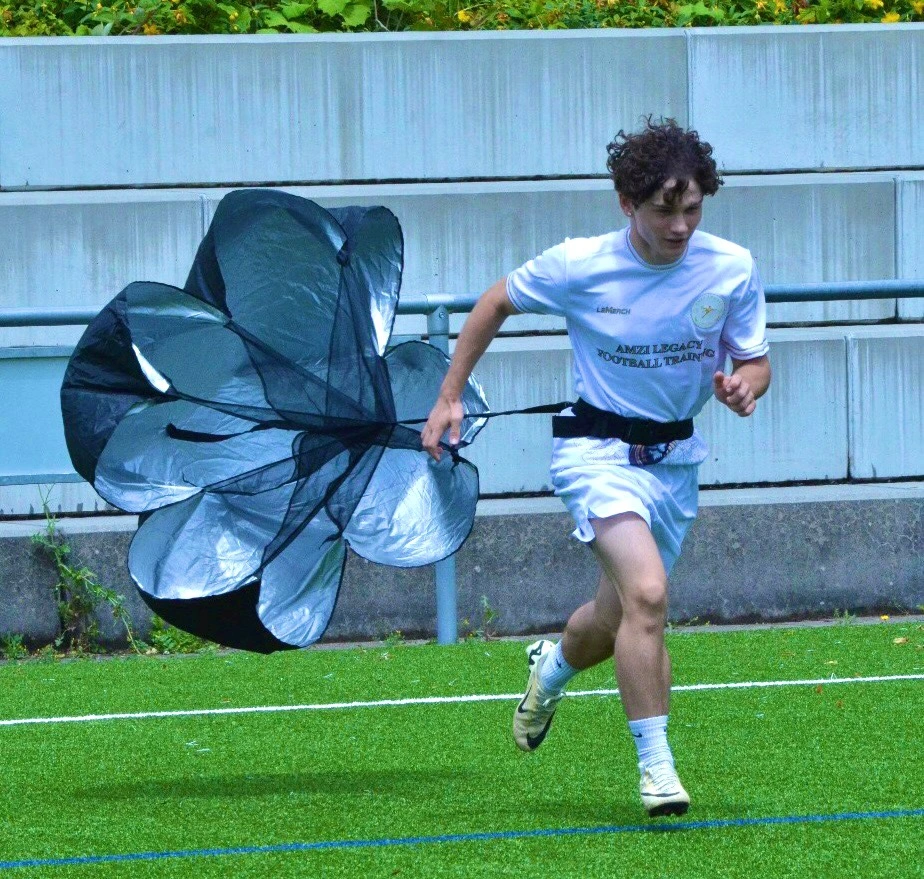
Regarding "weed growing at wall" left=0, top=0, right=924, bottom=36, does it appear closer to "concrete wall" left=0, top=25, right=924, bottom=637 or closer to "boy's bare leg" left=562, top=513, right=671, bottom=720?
"concrete wall" left=0, top=25, right=924, bottom=637

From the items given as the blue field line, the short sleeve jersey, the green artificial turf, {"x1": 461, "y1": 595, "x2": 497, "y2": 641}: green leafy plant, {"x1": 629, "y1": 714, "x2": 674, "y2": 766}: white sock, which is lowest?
{"x1": 461, "y1": 595, "x2": 497, "y2": 641}: green leafy plant

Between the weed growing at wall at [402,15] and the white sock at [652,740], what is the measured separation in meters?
7.67

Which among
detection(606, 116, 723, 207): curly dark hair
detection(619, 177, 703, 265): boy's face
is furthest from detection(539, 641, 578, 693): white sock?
detection(606, 116, 723, 207): curly dark hair

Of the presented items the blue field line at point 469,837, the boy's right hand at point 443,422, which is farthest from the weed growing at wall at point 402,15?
the blue field line at point 469,837

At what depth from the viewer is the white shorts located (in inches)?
179

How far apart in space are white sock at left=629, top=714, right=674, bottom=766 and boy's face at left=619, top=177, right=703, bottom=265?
1.23 metres

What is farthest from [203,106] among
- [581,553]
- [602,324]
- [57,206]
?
[602,324]

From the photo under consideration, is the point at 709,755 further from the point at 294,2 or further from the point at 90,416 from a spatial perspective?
the point at 294,2

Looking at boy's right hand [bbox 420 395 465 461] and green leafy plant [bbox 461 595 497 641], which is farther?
green leafy plant [bbox 461 595 497 641]

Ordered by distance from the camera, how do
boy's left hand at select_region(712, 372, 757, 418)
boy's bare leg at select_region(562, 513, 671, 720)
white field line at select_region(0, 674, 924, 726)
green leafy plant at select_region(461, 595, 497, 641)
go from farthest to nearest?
green leafy plant at select_region(461, 595, 497, 641) < white field line at select_region(0, 674, 924, 726) < boy's bare leg at select_region(562, 513, 671, 720) < boy's left hand at select_region(712, 372, 757, 418)

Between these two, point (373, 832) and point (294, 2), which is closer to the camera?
point (373, 832)

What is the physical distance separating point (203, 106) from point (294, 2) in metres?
1.58

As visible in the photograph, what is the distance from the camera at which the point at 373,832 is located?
14.3 feet

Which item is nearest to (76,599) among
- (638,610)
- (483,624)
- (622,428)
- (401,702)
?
(483,624)
